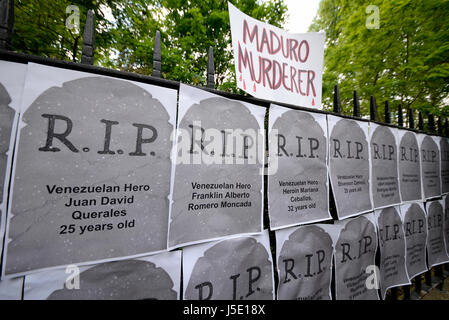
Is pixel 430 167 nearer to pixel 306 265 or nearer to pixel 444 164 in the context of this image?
pixel 444 164

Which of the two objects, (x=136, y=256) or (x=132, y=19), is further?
(x=132, y=19)

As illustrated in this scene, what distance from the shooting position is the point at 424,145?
2.77 m

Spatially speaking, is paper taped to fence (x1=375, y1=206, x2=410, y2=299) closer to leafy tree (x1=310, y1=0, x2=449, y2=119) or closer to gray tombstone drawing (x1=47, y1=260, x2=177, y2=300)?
gray tombstone drawing (x1=47, y1=260, x2=177, y2=300)

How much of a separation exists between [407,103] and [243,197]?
16.7ft

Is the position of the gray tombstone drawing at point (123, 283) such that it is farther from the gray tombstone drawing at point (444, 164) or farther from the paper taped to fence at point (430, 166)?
the gray tombstone drawing at point (444, 164)

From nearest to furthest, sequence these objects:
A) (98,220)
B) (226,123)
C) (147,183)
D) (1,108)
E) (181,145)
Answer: (1,108) → (98,220) → (147,183) → (181,145) → (226,123)

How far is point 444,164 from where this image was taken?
3.08 metres

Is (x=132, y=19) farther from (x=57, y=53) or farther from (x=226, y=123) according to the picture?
(x=226, y=123)

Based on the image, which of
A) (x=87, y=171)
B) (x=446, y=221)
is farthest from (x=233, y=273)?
(x=446, y=221)

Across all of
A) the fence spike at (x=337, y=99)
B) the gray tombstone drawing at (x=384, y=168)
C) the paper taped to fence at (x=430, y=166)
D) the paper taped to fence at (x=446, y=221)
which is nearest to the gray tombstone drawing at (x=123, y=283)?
the fence spike at (x=337, y=99)

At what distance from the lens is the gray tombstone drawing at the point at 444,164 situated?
9.97 ft

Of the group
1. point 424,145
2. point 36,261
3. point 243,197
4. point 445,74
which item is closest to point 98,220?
point 36,261

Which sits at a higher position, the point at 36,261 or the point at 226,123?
the point at 226,123

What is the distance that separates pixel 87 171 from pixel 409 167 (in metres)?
3.78
